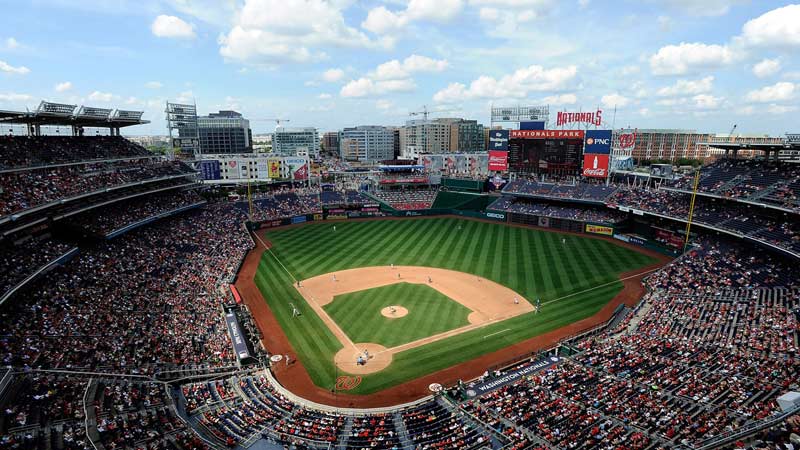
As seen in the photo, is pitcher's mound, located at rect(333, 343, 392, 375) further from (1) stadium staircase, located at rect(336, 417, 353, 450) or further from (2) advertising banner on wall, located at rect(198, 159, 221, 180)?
(2) advertising banner on wall, located at rect(198, 159, 221, 180)

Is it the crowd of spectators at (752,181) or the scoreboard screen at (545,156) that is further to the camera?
the scoreboard screen at (545,156)

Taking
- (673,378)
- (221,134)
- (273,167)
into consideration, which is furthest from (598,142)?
(221,134)

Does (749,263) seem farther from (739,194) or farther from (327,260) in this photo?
(327,260)

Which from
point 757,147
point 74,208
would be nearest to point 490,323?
point 757,147

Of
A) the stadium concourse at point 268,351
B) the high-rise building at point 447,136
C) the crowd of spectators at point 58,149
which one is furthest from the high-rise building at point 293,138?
A: the stadium concourse at point 268,351

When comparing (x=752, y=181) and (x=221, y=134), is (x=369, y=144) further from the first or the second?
(x=752, y=181)

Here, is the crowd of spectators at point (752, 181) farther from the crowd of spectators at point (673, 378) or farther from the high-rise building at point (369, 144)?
the high-rise building at point (369, 144)
